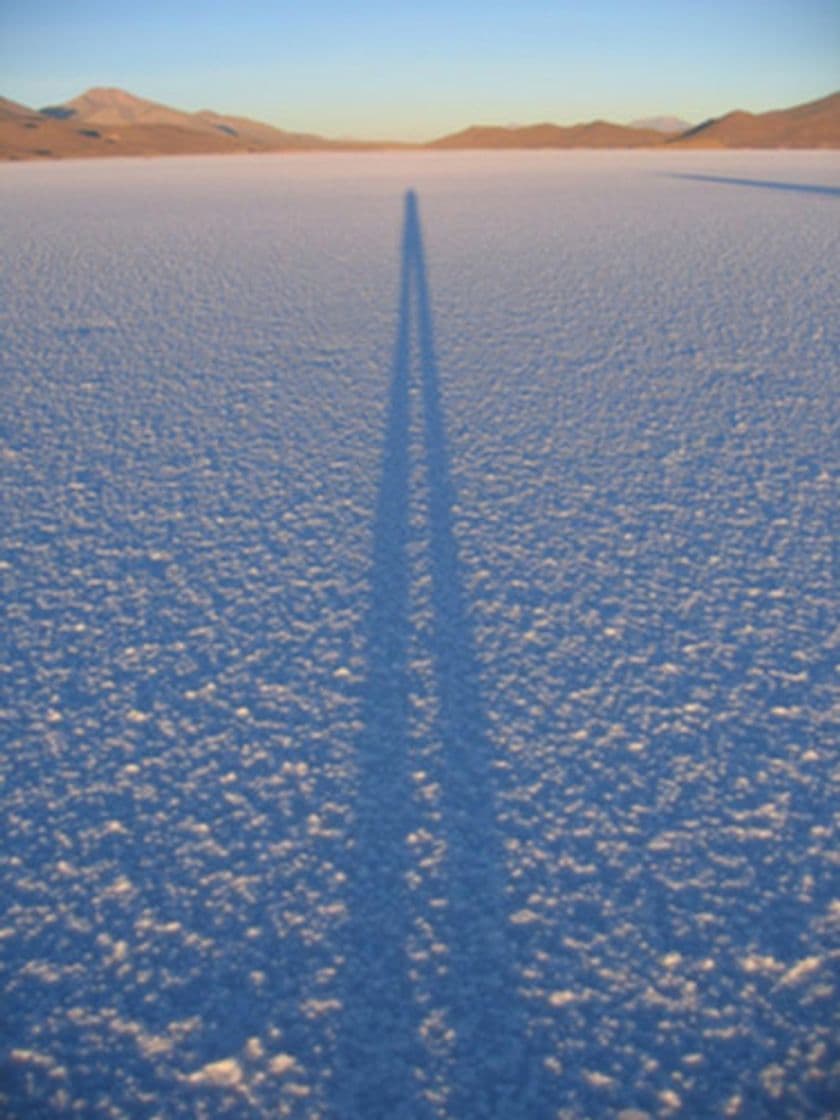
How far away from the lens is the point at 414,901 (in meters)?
0.98

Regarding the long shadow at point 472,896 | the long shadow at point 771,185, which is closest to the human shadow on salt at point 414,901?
the long shadow at point 472,896

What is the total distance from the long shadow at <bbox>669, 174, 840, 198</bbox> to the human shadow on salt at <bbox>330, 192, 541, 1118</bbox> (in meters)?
9.78

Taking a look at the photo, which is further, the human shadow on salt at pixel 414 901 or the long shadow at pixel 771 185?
the long shadow at pixel 771 185

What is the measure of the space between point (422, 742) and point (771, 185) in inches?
450

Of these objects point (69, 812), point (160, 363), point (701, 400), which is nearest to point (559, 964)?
point (69, 812)

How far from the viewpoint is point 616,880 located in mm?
1002

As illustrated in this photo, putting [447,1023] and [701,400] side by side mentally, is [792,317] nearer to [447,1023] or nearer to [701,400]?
[701,400]

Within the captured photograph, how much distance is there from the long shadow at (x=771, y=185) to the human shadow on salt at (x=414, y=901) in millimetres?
9785

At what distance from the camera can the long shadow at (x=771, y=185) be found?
30.3ft

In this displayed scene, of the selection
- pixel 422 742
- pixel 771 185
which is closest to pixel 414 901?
pixel 422 742

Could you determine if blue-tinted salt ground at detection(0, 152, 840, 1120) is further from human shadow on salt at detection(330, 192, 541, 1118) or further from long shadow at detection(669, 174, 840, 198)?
long shadow at detection(669, 174, 840, 198)

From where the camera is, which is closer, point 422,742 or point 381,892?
point 381,892

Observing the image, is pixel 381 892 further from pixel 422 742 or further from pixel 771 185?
pixel 771 185

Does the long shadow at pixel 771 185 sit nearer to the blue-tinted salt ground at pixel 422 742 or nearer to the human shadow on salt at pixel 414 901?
the blue-tinted salt ground at pixel 422 742
